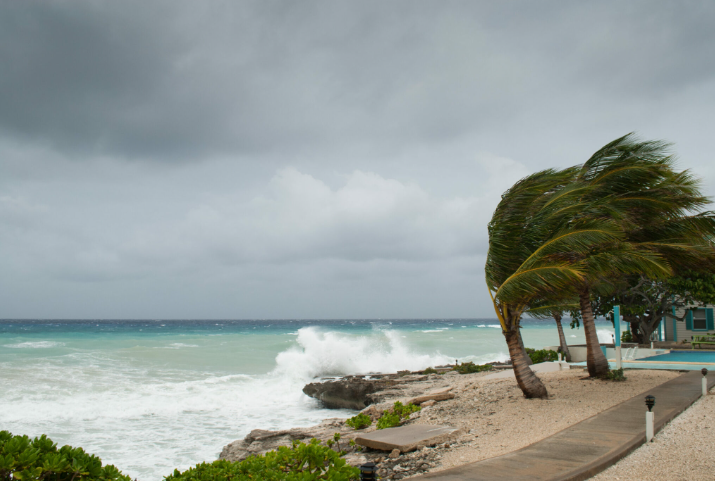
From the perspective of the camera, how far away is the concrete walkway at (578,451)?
17.5 feet

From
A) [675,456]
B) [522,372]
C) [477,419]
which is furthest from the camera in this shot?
[522,372]

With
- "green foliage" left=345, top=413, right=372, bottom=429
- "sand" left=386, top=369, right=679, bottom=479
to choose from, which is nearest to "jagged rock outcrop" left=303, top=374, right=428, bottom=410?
"sand" left=386, top=369, right=679, bottom=479

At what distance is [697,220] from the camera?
13.3 metres

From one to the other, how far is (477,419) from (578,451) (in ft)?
11.0

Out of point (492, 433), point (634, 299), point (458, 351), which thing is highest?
point (634, 299)

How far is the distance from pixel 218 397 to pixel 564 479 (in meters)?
16.5

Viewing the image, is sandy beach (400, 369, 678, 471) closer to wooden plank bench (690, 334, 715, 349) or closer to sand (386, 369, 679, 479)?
sand (386, 369, 679, 479)

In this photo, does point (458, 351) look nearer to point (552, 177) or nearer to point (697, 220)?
point (697, 220)

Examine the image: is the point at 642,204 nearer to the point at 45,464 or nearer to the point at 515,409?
the point at 515,409

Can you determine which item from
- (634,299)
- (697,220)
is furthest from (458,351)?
(697,220)

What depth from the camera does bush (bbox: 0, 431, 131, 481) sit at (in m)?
3.53

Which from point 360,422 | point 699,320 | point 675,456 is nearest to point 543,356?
point 699,320

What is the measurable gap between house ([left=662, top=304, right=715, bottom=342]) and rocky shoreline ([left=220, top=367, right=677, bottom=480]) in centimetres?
1505

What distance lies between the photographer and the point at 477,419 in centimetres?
942
